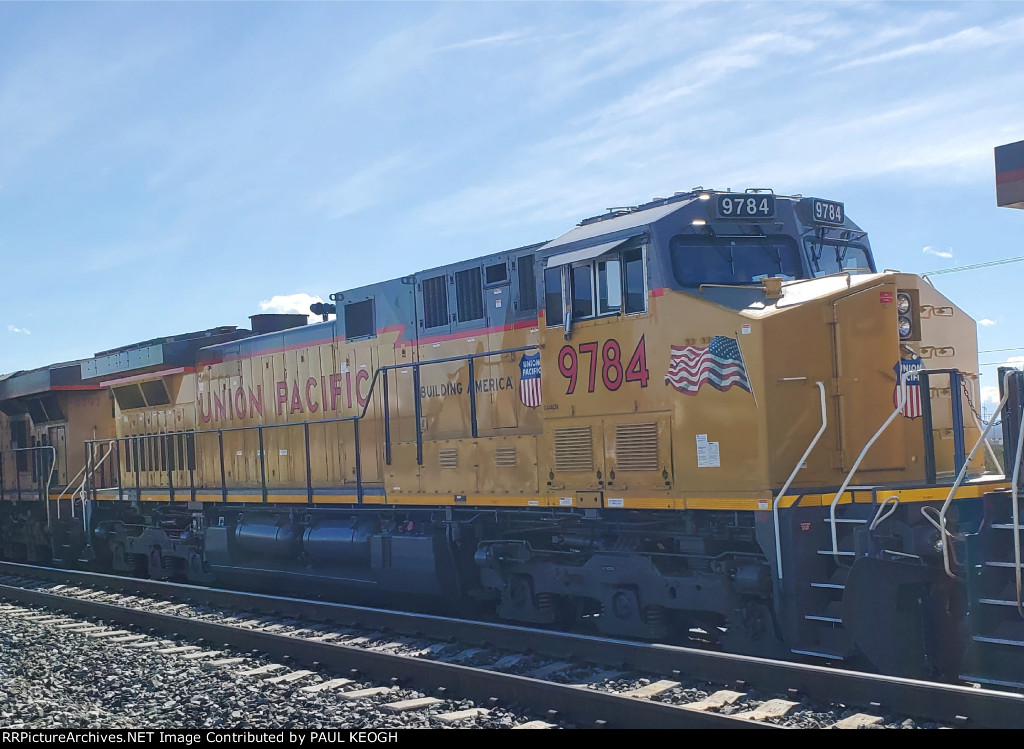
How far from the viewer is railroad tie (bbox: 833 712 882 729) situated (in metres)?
6.17

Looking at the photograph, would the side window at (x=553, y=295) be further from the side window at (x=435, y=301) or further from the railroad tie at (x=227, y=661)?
the railroad tie at (x=227, y=661)

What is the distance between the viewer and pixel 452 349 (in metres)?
11.4

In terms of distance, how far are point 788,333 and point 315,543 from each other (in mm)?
7430

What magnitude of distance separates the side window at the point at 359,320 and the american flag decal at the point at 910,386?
21.1 ft

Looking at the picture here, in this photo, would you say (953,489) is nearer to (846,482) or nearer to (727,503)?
(846,482)

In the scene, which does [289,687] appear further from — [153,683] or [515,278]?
[515,278]

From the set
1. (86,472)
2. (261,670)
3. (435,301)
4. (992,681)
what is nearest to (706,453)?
(992,681)

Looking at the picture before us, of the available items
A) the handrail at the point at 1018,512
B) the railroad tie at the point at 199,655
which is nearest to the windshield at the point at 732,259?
the handrail at the point at 1018,512

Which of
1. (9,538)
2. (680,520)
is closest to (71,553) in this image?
(9,538)

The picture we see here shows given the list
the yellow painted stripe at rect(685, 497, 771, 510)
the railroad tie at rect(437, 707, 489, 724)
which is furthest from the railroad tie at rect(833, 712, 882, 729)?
the railroad tie at rect(437, 707, 489, 724)

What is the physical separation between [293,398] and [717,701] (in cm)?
881

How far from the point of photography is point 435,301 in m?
11.8

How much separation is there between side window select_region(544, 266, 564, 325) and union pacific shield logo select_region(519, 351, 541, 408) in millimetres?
469

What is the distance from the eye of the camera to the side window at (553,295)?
9.62 meters
